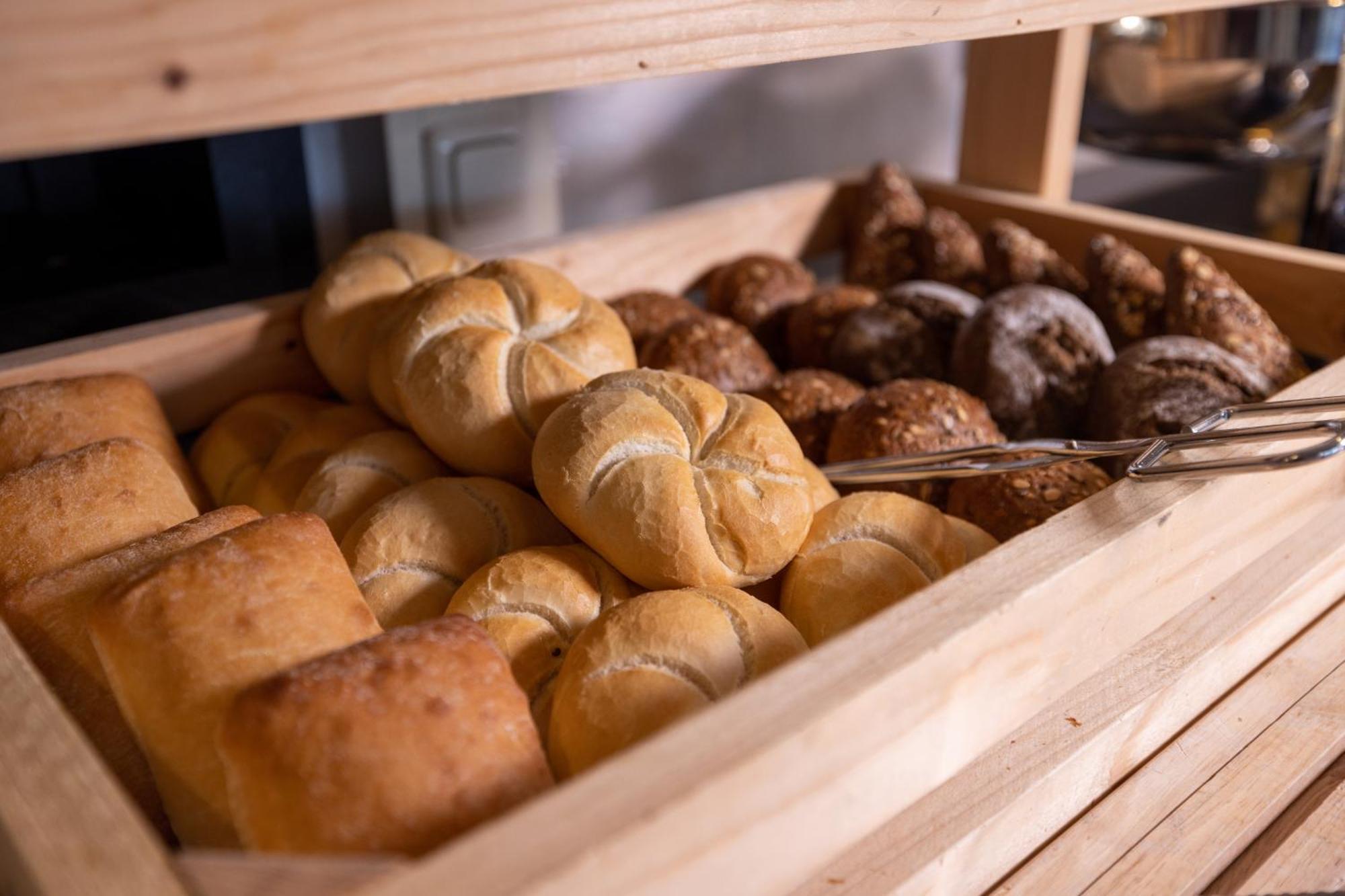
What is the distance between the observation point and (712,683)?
0.74 metres

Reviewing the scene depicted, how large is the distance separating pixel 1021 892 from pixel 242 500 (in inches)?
33.2

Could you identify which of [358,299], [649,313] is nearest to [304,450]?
[358,299]

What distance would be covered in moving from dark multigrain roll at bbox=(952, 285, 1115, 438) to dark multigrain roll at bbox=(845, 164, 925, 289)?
376 mm

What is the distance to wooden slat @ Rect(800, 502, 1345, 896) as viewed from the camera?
739 millimetres

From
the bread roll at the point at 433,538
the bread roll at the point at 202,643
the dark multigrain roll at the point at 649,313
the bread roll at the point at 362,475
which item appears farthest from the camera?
the dark multigrain roll at the point at 649,313

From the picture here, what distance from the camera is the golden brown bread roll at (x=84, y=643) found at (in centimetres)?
74

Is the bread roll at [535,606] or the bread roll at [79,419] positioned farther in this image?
the bread roll at [79,419]

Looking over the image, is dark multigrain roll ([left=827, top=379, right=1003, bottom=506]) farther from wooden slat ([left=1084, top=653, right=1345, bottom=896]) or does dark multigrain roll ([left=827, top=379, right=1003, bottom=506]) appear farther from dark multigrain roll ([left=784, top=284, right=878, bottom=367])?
wooden slat ([left=1084, top=653, right=1345, bottom=896])

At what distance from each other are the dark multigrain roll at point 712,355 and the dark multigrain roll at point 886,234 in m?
0.43

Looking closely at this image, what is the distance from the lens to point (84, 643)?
2.51 ft

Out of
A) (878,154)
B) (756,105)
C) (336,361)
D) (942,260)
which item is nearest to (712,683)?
(336,361)

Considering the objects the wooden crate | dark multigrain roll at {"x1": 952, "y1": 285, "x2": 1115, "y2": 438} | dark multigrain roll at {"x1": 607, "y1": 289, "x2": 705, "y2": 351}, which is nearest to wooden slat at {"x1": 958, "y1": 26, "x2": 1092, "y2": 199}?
dark multigrain roll at {"x1": 952, "y1": 285, "x2": 1115, "y2": 438}

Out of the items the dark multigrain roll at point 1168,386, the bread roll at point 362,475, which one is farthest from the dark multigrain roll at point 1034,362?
the bread roll at point 362,475

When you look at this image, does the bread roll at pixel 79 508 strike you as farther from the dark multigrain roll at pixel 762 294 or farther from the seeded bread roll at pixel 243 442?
the dark multigrain roll at pixel 762 294
